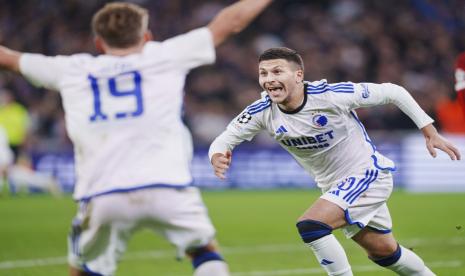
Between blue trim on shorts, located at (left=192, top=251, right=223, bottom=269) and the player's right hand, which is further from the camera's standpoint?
the player's right hand

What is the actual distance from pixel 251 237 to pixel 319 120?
5.55m

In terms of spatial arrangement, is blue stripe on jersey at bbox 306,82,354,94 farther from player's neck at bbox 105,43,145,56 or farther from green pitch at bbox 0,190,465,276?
player's neck at bbox 105,43,145,56

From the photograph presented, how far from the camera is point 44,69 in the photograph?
15.7ft

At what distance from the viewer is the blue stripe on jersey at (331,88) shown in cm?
652

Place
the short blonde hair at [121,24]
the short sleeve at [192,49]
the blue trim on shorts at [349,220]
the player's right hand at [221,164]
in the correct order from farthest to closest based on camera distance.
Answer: the blue trim on shorts at [349,220] → the player's right hand at [221,164] → the short sleeve at [192,49] → the short blonde hair at [121,24]

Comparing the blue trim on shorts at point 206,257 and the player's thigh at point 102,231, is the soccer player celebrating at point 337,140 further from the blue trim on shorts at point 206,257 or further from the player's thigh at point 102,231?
the player's thigh at point 102,231

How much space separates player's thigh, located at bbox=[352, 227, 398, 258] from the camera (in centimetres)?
654

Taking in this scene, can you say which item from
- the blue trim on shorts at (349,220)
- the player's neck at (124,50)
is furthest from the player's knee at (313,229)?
the player's neck at (124,50)

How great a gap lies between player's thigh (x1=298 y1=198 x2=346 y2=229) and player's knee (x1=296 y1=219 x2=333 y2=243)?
0.04m

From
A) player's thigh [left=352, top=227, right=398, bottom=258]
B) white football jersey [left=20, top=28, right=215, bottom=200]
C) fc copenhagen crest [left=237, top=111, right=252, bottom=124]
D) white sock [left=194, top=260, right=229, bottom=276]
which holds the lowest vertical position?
player's thigh [left=352, top=227, right=398, bottom=258]

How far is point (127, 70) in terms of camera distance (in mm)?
4648

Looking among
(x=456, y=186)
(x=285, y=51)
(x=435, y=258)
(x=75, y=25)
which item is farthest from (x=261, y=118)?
A: (x=75, y=25)

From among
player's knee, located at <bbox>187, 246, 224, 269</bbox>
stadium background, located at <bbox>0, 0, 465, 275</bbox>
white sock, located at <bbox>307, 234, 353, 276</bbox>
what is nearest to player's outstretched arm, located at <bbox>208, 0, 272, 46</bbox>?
player's knee, located at <bbox>187, 246, 224, 269</bbox>

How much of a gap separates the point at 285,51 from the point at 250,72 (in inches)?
603
